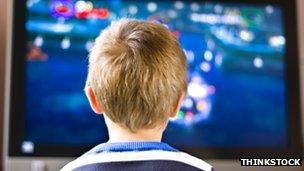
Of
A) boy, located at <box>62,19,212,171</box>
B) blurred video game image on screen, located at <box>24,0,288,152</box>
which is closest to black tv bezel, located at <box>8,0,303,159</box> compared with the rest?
blurred video game image on screen, located at <box>24,0,288,152</box>

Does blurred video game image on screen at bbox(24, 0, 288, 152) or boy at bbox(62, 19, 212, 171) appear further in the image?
blurred video game image on screen at bbox(24, 0, 288, 152)

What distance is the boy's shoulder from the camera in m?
0.72

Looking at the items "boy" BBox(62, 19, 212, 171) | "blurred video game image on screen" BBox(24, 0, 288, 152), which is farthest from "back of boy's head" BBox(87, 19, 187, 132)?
"blurred video game image on screen" BBox(24, 0, 288, 152)

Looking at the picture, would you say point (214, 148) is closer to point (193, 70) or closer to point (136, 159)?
point (193, 70)

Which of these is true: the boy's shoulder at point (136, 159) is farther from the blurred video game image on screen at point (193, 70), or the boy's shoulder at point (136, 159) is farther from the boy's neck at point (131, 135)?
the blurred video game image on screen at point (193, 70)

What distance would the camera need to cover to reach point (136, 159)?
0.73 metres

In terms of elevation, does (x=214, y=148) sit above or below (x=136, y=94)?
below

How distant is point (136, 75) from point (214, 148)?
0.90m

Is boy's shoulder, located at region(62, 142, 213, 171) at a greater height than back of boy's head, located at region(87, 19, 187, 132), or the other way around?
back of boy's head, located at region(87, 19, 187, 132)

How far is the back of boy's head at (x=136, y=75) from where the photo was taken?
0.76 metres

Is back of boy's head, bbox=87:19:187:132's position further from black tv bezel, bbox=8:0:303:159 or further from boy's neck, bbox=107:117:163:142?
black tv bezel, bbox=8:0:303:159

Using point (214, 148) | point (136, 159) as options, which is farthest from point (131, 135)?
point (214, 148)

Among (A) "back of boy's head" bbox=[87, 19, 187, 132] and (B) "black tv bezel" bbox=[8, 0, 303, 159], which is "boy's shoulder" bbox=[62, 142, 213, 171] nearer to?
(A) "back of boy's head" bbox=[87, 19, 187, 132]

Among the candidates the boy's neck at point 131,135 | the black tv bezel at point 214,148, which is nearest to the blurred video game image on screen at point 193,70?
the black tv bezel at point 214,148
